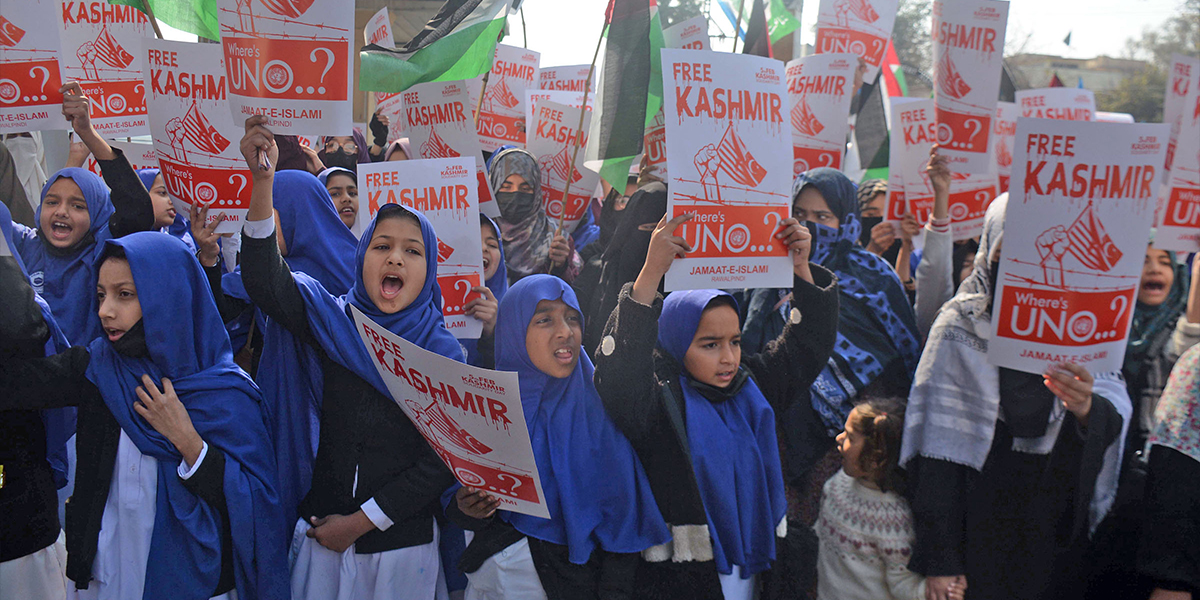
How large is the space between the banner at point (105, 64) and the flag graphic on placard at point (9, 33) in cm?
59

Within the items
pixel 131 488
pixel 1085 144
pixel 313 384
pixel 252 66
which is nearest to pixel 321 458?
pixel 313 384

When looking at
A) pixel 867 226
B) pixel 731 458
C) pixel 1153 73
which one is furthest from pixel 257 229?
pixel 1153 73

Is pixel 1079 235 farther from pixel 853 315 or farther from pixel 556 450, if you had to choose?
pixel 556 450

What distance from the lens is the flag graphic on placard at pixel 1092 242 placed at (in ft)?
8.41

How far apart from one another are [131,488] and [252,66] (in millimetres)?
1414

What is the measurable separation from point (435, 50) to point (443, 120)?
445mm

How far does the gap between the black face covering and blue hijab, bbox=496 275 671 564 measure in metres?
3.02

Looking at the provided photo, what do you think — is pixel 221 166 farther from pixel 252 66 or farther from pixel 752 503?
pixel 752 503

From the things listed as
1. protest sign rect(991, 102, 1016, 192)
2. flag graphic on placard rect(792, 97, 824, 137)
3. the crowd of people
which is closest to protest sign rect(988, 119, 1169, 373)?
the crowd of people

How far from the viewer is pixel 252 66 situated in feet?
9.73

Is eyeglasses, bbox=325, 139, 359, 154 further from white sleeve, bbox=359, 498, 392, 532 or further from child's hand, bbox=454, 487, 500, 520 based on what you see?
child's hand, bbox=454, 487, 500, 520

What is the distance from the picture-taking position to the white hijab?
558 cm

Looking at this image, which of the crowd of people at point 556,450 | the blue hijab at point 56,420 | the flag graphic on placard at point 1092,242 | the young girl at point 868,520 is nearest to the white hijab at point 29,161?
the crowd of people at point 556,450

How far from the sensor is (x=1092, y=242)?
2564 millimetres
